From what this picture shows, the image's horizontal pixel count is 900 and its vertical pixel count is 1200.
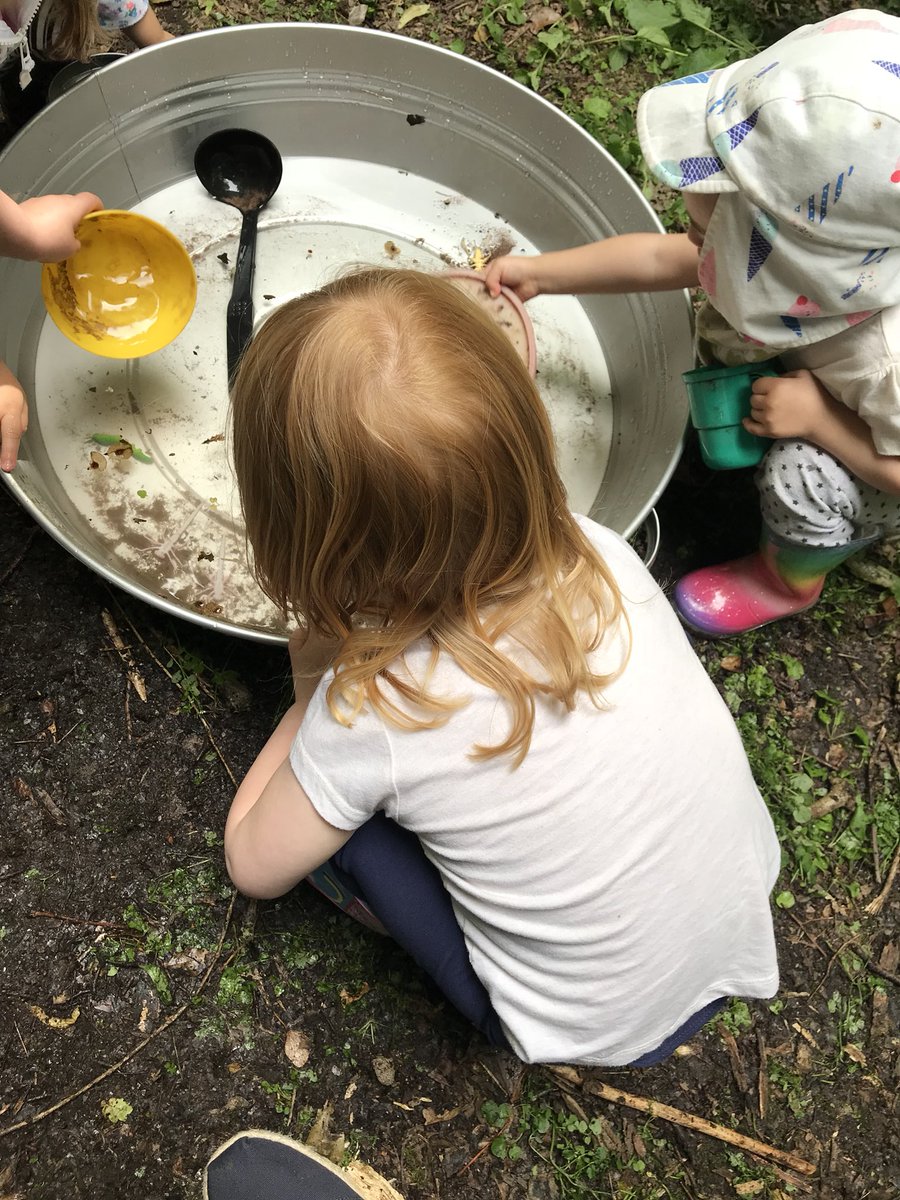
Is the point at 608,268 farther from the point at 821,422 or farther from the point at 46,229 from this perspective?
the point at 46,229

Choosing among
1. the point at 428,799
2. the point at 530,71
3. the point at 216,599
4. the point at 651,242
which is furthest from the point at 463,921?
the point at 530,71

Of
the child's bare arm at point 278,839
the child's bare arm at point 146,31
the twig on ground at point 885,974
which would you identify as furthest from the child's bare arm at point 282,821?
the child's bare arm at point 146,31

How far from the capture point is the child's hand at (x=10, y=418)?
94 cm

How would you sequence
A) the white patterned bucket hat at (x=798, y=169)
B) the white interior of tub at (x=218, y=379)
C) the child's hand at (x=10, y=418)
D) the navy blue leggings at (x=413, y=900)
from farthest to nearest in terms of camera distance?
1. the white interior of tub at (x=218, y=379)
2. the child's hand at (x=10, y=418)
3. the navy blue leggings at (x=413, y=900)
4. the white patterned bucket hat at (x=798, y=169)

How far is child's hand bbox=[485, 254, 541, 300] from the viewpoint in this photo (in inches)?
47.2

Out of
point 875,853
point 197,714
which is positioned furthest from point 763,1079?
point 197,714

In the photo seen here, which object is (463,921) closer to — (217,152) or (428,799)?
(428,799)

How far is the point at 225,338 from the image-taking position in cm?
127

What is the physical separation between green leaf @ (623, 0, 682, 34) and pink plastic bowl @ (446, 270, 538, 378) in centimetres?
63

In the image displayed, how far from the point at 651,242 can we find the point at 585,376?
259mm

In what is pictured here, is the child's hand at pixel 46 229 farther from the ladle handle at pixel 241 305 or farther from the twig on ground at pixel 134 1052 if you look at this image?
the twig on ground at pixel 134 1052

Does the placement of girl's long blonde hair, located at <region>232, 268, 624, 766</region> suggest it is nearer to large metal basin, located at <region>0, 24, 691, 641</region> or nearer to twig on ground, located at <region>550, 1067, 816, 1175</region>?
large metal basin, located at <region>0, 24, 691, 641</region>

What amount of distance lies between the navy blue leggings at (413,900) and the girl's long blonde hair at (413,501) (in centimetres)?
19

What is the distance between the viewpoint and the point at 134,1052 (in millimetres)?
1008
